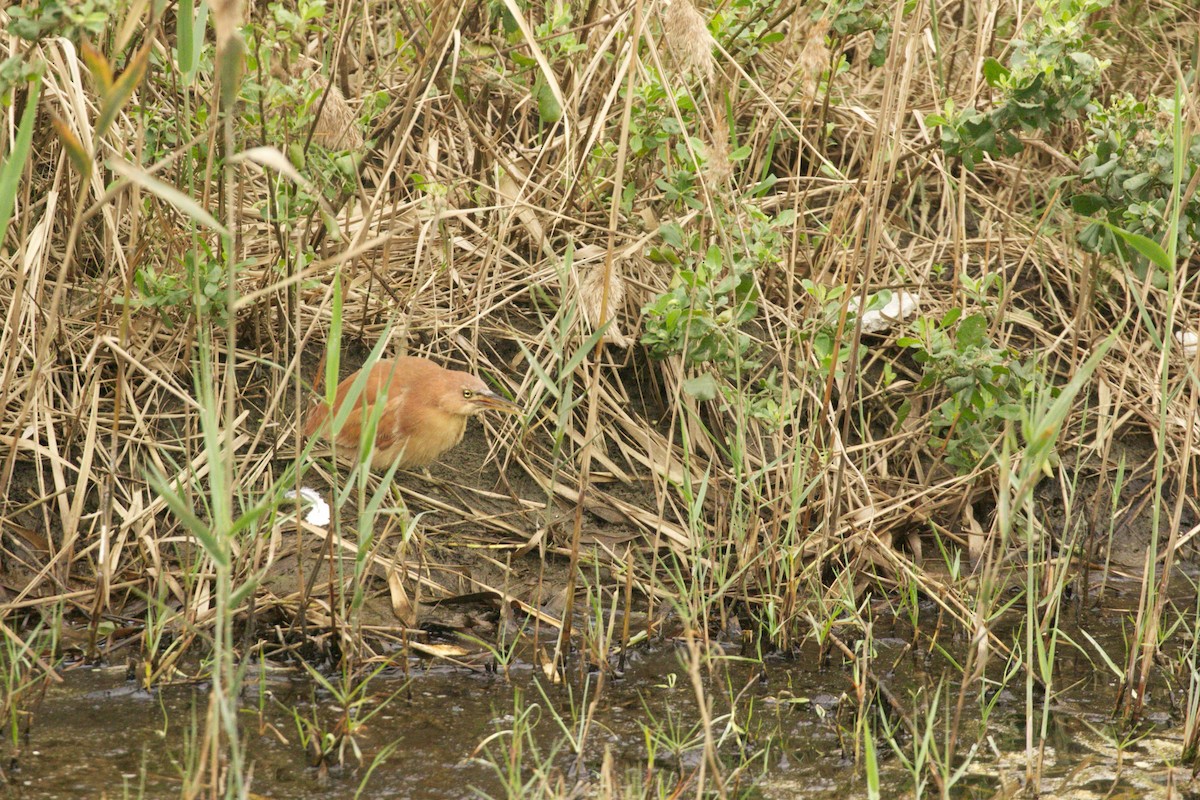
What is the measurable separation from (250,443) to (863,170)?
212 cm

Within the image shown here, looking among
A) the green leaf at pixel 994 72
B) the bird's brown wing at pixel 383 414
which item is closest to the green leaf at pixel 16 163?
the bird's brown wing at pixel 383 414

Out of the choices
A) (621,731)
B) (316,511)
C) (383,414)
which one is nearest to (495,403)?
(383,414)

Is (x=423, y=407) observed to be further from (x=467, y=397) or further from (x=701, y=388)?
(x=701, y=388)

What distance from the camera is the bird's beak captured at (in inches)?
151

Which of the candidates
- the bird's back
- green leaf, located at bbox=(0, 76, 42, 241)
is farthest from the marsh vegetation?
the bird's back

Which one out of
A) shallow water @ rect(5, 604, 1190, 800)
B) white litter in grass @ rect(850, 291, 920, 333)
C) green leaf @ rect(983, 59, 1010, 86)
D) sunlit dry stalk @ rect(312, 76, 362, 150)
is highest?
green leaf @ rect(983, 59, 1010, 86)

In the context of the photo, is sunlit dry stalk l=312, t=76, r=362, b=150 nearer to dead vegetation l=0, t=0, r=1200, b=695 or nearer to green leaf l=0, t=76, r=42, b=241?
dead vegetation l=0, t=0, r=1200, b=695

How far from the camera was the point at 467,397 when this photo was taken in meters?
3.83

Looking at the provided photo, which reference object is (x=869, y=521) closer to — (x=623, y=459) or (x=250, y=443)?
(x=623, y=459)

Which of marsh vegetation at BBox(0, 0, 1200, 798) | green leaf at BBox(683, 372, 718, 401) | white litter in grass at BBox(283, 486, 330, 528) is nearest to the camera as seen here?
marsh vegetation at BBox(0, 0, 1200, 798)

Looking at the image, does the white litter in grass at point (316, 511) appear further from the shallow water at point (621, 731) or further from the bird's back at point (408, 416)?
the shallow water at point (621, 731)

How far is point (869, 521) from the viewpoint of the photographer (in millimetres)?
3668

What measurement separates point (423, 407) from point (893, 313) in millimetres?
1686

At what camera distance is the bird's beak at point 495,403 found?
3.83m
